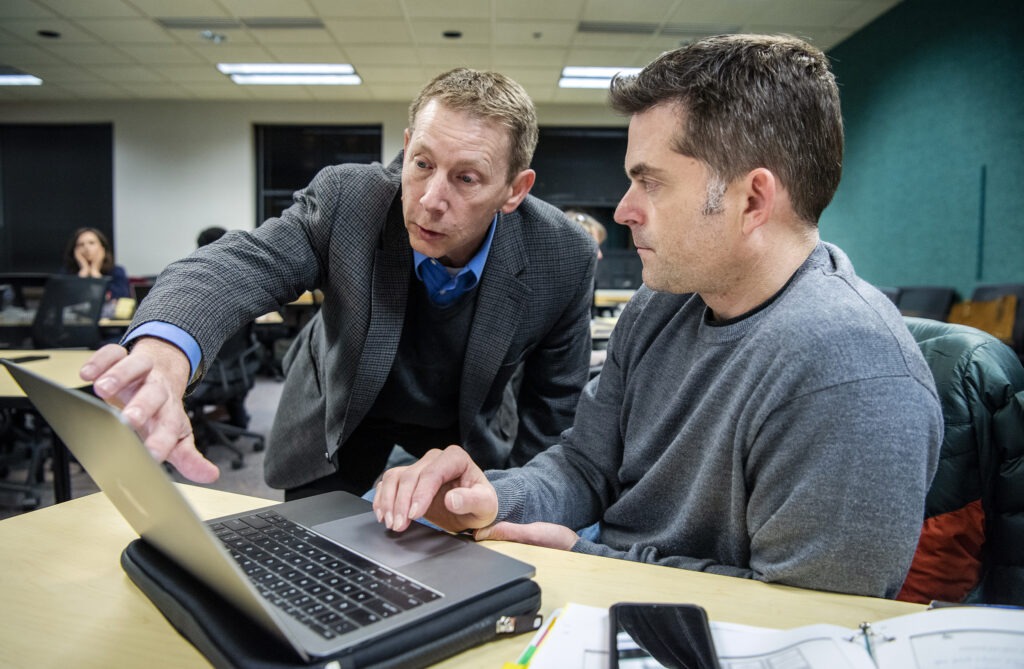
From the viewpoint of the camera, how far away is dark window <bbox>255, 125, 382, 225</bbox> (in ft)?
26.3

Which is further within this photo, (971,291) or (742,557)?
(971,291)

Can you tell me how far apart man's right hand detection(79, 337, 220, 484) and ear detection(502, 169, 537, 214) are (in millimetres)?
829

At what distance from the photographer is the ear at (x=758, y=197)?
85cm

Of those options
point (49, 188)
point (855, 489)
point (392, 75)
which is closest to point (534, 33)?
point (392, 75)

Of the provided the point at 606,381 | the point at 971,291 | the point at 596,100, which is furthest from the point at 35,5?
the point at 971,291

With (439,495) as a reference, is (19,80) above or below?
above

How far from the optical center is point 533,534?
2.78 ft

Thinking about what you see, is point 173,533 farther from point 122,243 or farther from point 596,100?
point 122,243

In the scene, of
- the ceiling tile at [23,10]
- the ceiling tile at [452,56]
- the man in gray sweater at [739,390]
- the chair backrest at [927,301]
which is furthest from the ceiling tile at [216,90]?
the man in gray sweater at [739,390]

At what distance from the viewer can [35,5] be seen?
502 cm

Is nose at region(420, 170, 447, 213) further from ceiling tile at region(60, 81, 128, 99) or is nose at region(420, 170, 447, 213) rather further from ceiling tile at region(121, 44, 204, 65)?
ceiling tile at region(60, 81, 128, 99)

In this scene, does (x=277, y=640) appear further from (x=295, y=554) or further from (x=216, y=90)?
(x=216, y=90)

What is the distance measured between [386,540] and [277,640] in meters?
0.21

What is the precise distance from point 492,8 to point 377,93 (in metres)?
2.75
